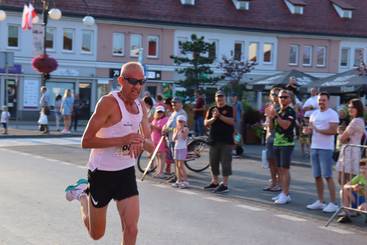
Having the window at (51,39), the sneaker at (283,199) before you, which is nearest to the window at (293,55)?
the window at (51,39)

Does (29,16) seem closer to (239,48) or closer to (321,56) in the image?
(239,48)

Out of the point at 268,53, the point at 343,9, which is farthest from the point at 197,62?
the point at 343,9

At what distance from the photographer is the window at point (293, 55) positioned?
5038cm

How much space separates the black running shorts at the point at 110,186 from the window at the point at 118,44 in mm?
39470

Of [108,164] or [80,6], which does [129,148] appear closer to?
[108,164]

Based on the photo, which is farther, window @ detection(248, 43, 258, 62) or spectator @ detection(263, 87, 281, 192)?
window @ detection(248, 43, 258, 62)

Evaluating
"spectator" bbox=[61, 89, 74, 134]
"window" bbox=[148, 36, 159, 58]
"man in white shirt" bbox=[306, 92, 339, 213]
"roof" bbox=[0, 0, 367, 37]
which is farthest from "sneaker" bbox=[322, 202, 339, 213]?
"window" bbox=[148, 36, 159, 58]

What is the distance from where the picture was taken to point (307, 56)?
5103 centimetres

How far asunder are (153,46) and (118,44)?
2.58 m

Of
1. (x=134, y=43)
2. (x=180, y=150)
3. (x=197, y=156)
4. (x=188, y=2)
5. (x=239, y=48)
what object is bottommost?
(x=197, y=156)

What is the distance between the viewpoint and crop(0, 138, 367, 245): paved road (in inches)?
302

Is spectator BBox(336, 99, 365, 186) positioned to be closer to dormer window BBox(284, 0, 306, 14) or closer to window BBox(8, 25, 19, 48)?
window BBox(8, 25, 19, 48)

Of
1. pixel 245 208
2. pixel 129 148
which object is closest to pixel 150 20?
pixel 245 208

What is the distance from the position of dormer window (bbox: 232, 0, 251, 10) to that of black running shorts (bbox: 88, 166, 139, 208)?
146 ft
